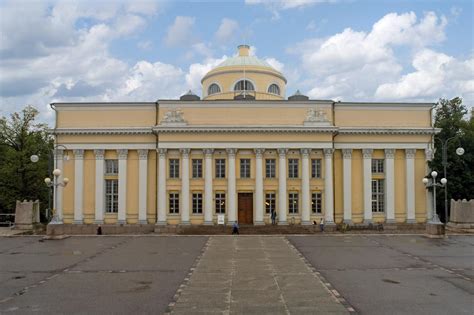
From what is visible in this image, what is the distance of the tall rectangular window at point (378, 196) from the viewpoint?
1716 inches

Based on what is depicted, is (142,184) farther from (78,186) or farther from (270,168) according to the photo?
(270,168)

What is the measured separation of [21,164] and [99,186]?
33.7ft

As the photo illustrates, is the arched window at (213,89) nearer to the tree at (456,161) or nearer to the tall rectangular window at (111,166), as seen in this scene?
the tall rectangular window at (111,166)

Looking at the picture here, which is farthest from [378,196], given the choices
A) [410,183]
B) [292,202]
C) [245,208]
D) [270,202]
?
[245,208]

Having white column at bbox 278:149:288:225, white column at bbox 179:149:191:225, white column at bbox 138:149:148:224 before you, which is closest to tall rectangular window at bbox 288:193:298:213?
white column at bbox 278:149:288:225

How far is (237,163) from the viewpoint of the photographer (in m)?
42.8

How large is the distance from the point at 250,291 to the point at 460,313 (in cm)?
576

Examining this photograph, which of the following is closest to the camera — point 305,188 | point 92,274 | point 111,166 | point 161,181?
point 92,274

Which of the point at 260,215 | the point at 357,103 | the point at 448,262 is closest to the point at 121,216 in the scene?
the point at 260,215

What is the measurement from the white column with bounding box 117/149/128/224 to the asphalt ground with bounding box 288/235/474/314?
15874 mm

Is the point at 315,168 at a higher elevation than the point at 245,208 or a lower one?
higher

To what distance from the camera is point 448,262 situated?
22.1 meters

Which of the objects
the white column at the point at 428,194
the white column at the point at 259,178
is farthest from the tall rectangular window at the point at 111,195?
the white column at the point at 428,194

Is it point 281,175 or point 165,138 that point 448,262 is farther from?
point 165,138
